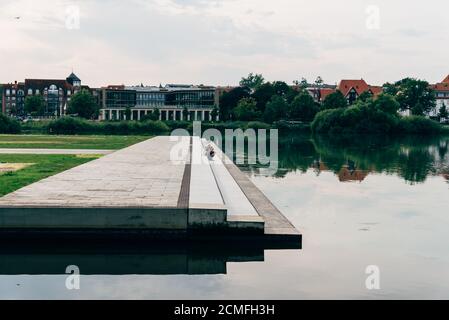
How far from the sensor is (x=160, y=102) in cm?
13412

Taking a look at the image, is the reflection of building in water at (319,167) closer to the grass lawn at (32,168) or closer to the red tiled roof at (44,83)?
the grass lawn at (32,168)

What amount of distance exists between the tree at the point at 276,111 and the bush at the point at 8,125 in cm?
4535

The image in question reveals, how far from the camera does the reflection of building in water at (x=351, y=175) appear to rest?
28203 mm

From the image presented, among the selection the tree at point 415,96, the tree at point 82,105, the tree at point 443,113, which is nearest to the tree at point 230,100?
the tree at point 82,105

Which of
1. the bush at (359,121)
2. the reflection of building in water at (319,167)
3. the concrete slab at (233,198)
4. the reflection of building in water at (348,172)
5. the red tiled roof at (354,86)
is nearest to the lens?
the concrete slab at (233,198)

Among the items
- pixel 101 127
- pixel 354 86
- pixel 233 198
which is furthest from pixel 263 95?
pixel 233 198

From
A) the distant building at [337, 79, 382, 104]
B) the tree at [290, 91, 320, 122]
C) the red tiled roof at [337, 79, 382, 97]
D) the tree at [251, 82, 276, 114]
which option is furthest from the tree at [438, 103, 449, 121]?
the tree at [251, 82, 276, 114]

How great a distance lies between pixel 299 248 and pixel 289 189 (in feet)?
34.4

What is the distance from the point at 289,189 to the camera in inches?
952

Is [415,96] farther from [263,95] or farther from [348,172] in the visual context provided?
[348,172]

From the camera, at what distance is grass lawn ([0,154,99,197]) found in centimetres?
1836

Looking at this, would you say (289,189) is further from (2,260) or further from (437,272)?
(2,260)

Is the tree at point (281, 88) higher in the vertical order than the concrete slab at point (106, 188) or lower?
higher
